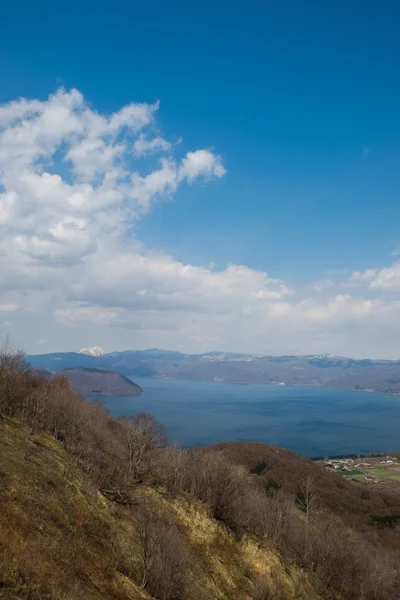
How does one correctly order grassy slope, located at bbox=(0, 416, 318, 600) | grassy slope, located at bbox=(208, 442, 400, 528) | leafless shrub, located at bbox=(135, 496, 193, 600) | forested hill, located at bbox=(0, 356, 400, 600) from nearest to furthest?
grassy slope, located at bbox=(0, 416, 318, 600) < forested hill, located at bbox=(0, 356, 400, 600) < leafless shrub, located at bbox=(135, 496, 193, 600) < grassy slope, located at bbox=(208, 442, 400, 528)

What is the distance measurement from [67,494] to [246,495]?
95.6ft

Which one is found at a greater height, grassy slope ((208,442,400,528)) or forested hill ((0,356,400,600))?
forested hill ((0,356,400,600))

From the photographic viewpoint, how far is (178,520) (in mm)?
36906


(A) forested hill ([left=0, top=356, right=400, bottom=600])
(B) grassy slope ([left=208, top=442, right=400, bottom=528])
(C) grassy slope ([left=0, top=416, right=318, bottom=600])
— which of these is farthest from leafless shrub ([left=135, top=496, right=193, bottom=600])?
(B) grassy slope ([left=208, top=442, right=400, bottom=528])

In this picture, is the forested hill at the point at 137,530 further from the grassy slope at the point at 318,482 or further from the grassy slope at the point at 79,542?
the grassy slope at the point at 318,482

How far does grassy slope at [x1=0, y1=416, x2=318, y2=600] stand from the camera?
19250 mm

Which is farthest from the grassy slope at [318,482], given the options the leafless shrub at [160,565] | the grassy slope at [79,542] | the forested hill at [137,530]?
the leafless shrub at [160,565]

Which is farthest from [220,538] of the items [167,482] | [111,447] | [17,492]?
[17,492]

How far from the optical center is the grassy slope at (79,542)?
19250 millimetres

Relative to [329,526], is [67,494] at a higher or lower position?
higher

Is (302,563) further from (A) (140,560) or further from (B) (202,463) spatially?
(A) (140,560)

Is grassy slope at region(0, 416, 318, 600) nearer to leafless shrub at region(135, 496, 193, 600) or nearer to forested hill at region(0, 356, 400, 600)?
forested hill at region(0, 356, 400, 600)

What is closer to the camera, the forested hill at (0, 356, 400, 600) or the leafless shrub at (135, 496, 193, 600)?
the forested hill at (0, 356, 400, 600)

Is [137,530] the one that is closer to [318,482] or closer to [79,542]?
[79,542]
